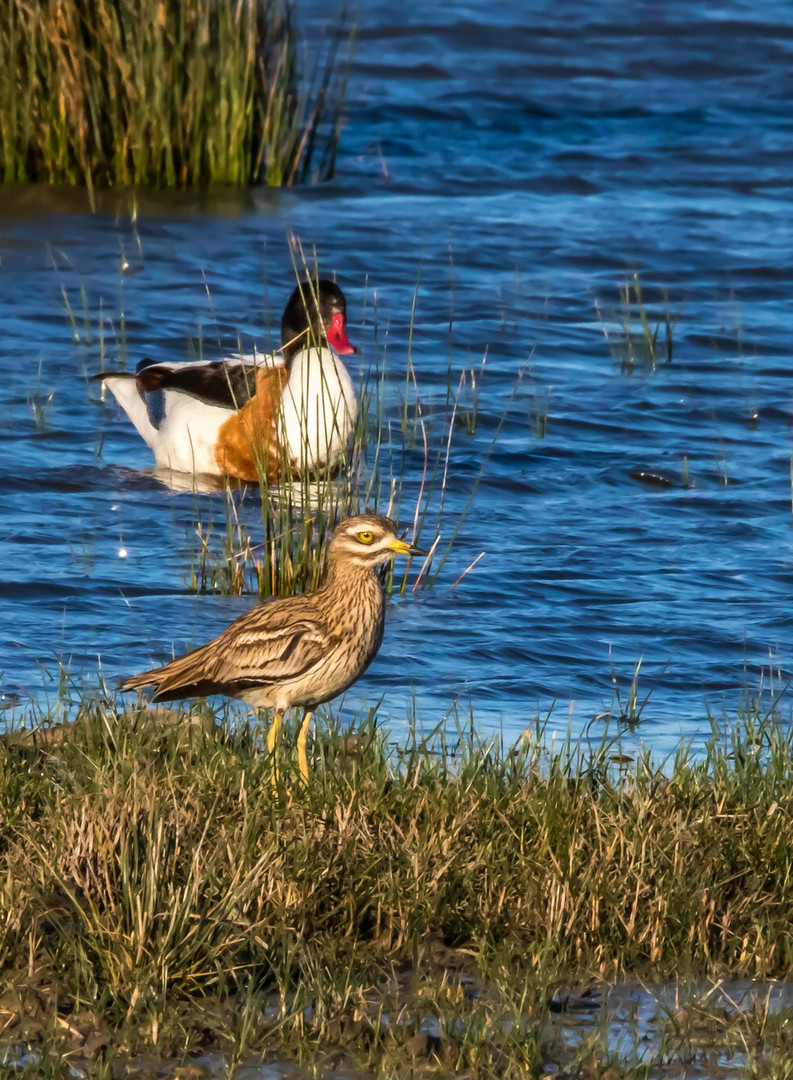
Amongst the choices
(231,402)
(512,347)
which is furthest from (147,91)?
(231,402)

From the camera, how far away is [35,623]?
7480 mm

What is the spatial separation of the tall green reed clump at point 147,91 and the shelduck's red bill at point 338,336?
4241 millimetres

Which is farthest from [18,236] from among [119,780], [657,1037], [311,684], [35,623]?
[657,1037]

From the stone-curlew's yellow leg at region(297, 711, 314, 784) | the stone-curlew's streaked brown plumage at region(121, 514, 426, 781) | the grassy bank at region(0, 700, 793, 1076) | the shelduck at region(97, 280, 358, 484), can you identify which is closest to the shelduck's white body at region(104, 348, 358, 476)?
the shelduck at region(97, 280, 358, 484)

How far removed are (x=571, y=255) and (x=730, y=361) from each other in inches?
99.7

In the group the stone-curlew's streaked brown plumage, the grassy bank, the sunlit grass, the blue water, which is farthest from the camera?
the sunlit grass

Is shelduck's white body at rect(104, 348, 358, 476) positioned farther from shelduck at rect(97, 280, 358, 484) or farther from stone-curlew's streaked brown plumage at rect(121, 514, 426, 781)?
stone-curlew's streaked brown plumage at rect(121, 514, 426, 781)

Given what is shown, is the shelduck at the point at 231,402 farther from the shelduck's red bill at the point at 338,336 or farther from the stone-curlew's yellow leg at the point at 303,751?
the stone-curlew's yellow leg at the point at 303,751

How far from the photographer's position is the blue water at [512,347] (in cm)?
746

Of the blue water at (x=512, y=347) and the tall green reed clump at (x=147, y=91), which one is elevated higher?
the tall green reed clump at (x=147, y=91)

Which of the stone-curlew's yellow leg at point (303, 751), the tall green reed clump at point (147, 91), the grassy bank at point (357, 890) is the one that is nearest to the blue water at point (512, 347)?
the tall green reed clump at point (147, 91)

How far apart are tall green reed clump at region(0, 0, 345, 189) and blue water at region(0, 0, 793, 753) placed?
337 millimetres

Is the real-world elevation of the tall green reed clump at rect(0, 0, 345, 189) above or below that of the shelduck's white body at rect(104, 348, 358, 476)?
above

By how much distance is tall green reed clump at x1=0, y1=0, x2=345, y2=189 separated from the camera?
13.6 meters
